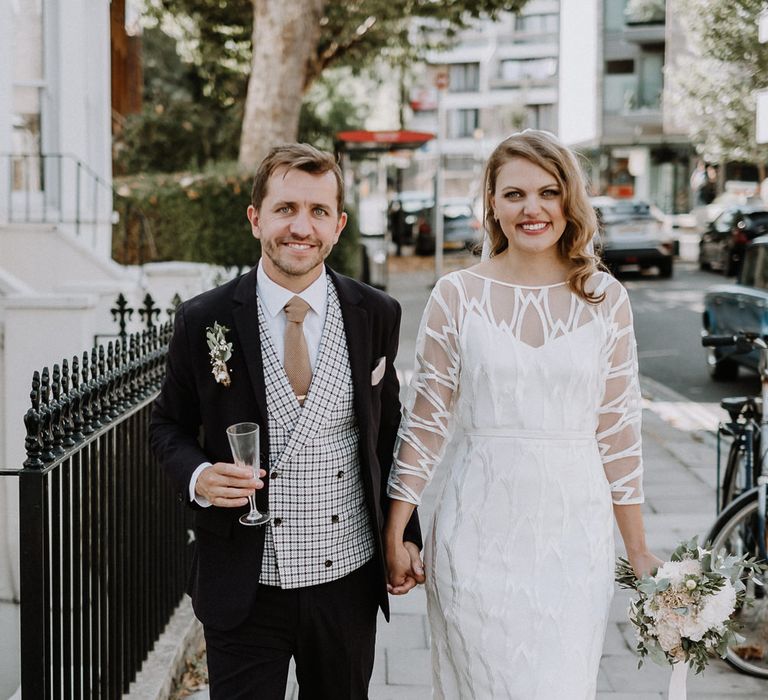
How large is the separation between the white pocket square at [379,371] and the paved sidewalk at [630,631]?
6.74 ft

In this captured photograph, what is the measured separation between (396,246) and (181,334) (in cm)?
3322

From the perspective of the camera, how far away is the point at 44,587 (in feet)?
9.98

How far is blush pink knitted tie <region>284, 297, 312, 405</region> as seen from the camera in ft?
9.23

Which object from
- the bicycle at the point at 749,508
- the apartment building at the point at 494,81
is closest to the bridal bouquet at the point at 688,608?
the bicycle at the point at 749,508

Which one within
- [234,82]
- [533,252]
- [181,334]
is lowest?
[181,334]

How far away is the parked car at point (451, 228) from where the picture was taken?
32.1m

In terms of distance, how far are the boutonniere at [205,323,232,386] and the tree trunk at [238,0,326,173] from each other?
1340 cm

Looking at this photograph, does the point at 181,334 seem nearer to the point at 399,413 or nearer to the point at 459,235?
the point at 399,413

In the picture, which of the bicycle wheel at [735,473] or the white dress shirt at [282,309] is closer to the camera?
the white dress shirt at [282,309]

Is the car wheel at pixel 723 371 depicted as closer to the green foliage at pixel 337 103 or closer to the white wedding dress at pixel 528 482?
the white wedding dress at pixel 528 482

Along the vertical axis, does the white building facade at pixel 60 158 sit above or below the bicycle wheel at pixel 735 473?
above

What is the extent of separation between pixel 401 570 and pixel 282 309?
2.60 feet

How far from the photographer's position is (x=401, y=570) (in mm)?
2998

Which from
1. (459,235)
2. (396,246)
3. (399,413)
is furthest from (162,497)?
(396,246)
